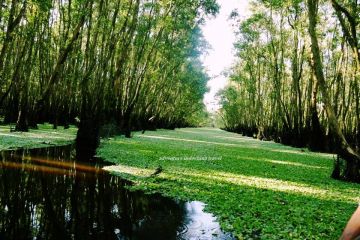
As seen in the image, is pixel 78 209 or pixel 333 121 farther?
pixel 333 121

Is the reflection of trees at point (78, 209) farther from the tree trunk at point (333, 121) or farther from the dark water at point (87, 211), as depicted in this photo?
the tree trunk at point (333, 121)

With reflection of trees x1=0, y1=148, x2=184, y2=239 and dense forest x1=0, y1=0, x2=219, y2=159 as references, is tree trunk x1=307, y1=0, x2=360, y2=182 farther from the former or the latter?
dense forest x1=0, y1=0, x2=219, y2=159

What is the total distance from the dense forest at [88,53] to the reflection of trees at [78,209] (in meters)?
6.02

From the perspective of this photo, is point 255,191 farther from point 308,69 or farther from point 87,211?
point 308,69

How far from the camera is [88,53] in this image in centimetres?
Answer: 2656

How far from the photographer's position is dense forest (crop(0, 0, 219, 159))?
17953 millimetres

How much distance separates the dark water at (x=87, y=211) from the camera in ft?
20.4

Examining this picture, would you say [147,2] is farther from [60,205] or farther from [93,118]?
[60,205]

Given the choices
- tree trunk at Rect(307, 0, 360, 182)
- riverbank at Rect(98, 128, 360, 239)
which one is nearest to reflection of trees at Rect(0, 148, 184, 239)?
riverbank at Rect(98, 128, 360, 239)

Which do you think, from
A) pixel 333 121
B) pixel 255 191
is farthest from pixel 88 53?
pixel 255 191

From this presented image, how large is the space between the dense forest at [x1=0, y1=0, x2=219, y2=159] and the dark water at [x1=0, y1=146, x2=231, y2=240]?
19.7 ft

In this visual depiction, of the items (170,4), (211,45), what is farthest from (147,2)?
(211,45)

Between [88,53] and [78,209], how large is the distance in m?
20.7

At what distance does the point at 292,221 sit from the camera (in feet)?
24.5
